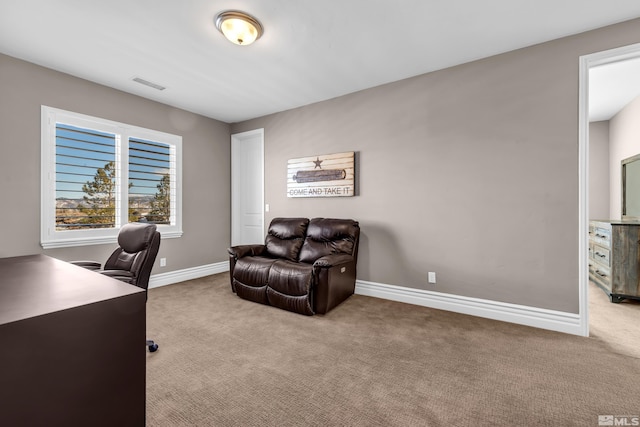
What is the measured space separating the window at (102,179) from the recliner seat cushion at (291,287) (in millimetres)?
2094

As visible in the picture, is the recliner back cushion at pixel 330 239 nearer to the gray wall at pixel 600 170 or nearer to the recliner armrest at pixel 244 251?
the recliner armrest at pixel 244 251

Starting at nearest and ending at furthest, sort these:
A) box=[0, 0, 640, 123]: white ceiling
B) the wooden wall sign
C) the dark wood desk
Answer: the dark wood desk < box=[0, 0, 640, 123]: white ceiling < the wooden wall sign

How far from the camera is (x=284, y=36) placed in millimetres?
2502

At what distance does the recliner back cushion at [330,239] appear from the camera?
3.40 metres

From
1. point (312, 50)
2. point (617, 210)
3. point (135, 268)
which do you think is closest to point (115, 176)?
point (135, 268)

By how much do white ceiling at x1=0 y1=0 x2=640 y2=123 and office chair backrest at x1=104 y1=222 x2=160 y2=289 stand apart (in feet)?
5.64

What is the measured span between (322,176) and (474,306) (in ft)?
7.97

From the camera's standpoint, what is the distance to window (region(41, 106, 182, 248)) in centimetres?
309

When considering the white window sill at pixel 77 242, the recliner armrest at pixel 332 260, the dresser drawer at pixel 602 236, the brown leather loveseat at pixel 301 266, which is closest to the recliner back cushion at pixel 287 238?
the brown leather loveseat at pixel 301 266

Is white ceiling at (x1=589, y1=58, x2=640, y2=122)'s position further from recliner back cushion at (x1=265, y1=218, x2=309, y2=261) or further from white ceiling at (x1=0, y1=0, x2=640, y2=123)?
recliner back cushion at (x1=265, y1=218, x2=309, y2=261)

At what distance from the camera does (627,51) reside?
2287 millimetres

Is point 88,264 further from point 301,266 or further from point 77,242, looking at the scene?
point 301,266

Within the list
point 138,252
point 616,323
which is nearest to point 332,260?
point 138,252

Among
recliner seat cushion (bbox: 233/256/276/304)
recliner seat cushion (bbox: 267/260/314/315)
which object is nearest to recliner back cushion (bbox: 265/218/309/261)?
recliner seat cushion (bbox: 233/256/276/304)
